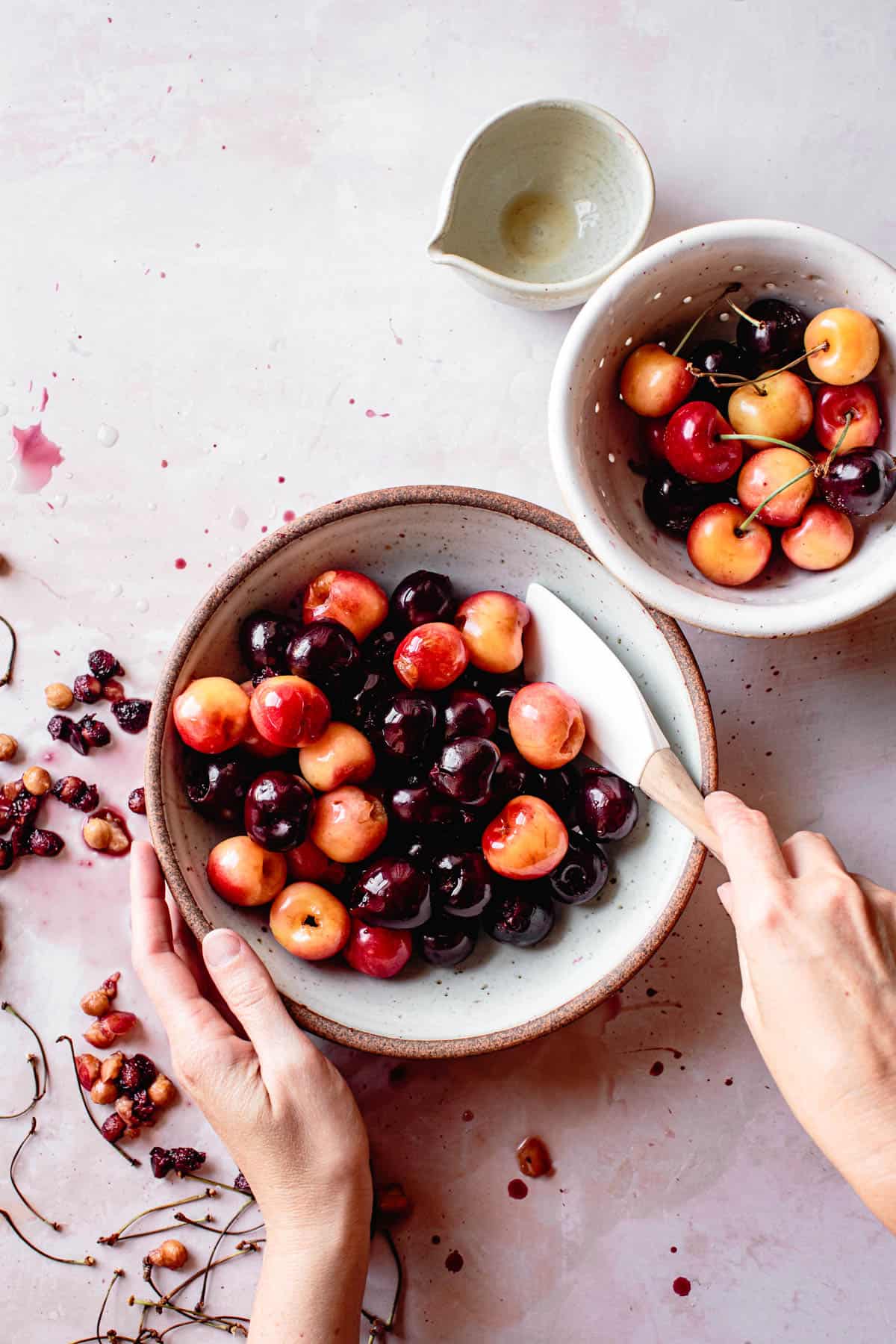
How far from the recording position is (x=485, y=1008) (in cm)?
124

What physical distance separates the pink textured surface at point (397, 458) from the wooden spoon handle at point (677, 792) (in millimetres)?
282

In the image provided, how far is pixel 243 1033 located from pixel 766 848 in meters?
0.72

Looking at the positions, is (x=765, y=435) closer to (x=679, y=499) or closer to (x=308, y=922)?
(x=679, y=499)

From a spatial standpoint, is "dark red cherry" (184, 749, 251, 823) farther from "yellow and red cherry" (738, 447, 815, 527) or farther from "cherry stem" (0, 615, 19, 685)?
"yellow and red cherry" (738, 447, 815, 527)

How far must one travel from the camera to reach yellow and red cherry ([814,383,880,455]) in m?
1.20

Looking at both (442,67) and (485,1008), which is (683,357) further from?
(485,1008)

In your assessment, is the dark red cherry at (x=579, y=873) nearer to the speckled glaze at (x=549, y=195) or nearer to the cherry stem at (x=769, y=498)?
the cherry stem at (x=769, y=498)

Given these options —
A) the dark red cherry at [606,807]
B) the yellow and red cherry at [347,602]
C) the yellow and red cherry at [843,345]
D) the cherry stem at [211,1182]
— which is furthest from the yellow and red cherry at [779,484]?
the cherry stem at [211,1182]

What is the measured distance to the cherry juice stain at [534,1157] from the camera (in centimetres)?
141

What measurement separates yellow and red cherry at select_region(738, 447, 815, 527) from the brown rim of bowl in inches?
7.3

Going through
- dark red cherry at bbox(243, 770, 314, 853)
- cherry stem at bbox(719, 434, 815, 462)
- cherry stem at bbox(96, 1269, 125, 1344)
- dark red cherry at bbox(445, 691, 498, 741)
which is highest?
cherry stem at bbox(719, 434, 815, 462)

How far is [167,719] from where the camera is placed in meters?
1.18

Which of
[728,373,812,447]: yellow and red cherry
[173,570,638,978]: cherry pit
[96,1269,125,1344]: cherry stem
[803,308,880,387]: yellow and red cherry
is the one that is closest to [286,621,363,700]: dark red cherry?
[173,570,638,978]: cherry pit

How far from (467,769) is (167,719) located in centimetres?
37
